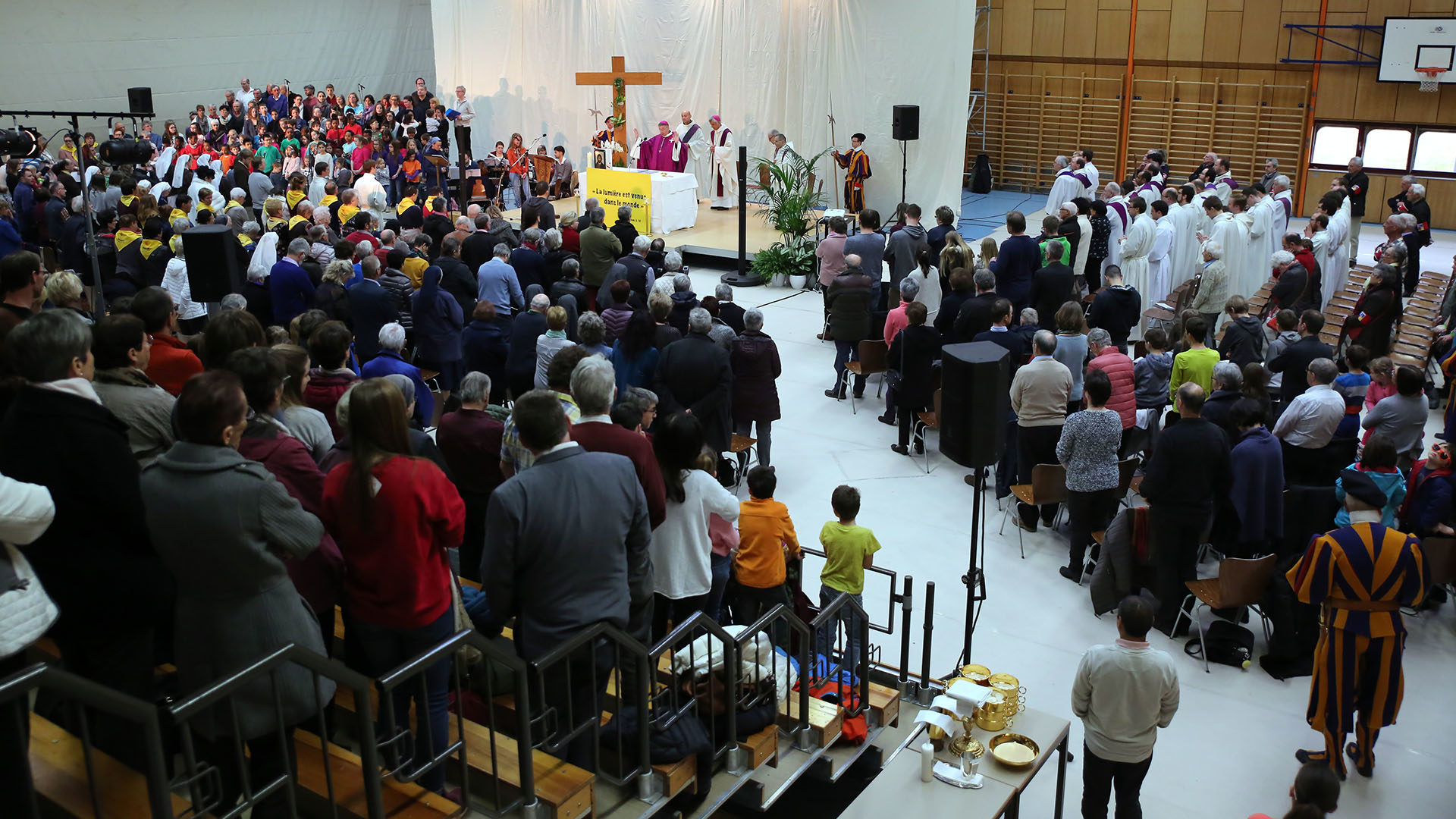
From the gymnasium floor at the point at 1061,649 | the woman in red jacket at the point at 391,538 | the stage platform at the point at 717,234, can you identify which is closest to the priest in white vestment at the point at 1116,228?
the gymnasium floor at the point at 1061,649

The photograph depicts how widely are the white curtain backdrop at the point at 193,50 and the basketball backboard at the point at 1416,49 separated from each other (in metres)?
21.4

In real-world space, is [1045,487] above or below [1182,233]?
below

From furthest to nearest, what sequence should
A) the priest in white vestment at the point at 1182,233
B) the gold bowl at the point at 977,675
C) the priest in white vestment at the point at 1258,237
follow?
the priest in white vestment at the point at 1182,233 → the priest in white vestment at the point at 1258,237 → the gold bowl at the point at 977,675

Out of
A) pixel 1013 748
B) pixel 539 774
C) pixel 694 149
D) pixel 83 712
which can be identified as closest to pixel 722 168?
pixel 694 149

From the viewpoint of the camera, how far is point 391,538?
338cm

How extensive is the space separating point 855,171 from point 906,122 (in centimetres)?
159

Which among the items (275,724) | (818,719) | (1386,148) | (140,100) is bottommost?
(818,719)

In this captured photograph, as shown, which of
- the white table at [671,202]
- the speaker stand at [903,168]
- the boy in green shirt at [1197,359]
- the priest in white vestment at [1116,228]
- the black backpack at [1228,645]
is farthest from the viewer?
the white table at [671,202]

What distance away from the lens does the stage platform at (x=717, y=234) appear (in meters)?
16.0

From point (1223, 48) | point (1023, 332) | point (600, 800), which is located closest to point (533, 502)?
point (600, 800)

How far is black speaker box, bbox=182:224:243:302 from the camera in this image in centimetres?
781

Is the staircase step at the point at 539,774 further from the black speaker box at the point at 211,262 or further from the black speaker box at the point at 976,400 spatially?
the black speaker box at the point at 211,262

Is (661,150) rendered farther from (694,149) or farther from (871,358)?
(871,358)

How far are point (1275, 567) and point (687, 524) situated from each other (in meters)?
3.56
